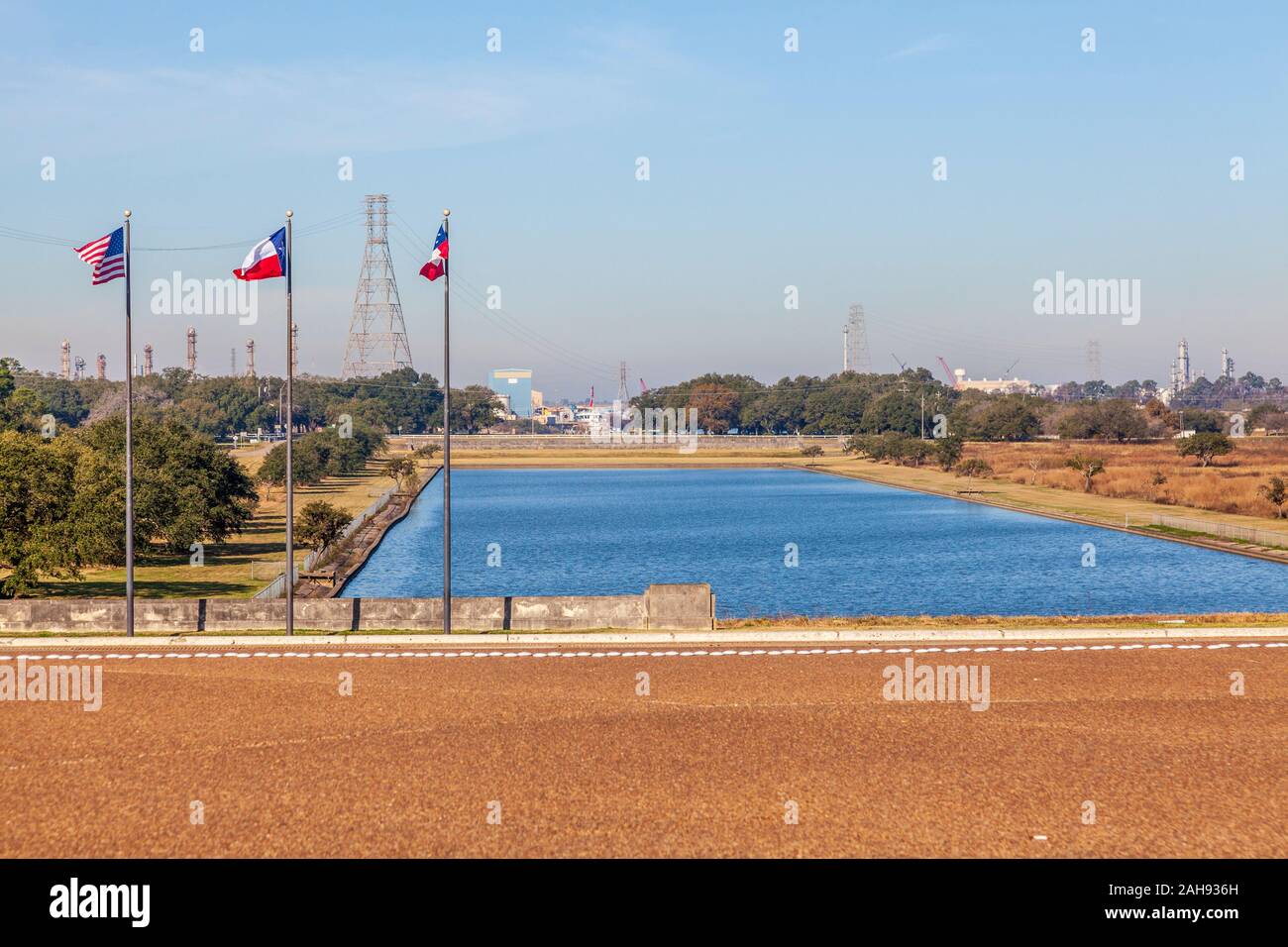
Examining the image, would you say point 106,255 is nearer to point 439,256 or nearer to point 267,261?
point 267,261

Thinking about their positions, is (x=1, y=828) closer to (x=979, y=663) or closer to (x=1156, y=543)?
(x=979, y=663)

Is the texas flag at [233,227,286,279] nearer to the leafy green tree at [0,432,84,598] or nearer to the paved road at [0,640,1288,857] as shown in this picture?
the paved road at [0,640,1288,857]

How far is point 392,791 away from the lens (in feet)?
55.5

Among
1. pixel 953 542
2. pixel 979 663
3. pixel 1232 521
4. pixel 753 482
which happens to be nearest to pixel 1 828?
pixel 979 663

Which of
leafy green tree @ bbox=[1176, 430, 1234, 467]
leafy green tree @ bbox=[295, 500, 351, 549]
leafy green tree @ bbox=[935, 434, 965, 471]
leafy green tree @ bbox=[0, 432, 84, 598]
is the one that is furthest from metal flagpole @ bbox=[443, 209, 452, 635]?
leafy green tree @ bbox=[935, 434, 965, 471]

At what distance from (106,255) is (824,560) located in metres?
50.8

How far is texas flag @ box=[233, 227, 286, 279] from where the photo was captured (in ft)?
102

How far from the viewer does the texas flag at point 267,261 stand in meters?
31.0

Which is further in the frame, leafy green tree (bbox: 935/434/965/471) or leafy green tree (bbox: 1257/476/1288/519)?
leafy green tree (bbox: 935/434/965/471)

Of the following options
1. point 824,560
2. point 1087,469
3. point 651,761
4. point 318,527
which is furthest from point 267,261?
point 1087,469

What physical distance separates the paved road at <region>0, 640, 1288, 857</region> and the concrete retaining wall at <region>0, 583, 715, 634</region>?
17.9ft

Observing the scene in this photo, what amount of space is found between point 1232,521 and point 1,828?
87.4 metres

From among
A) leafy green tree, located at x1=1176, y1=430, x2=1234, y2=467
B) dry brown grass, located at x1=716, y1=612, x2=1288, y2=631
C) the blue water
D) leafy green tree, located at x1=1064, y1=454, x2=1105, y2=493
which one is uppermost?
leafy green tree, located at x1=1176, y1=430, x2=1234, y2=467

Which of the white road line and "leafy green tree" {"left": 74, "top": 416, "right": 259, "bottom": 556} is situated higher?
"leafy green tree" {"left": 74, "top": 416, "right": 259, "bottom": 556}
